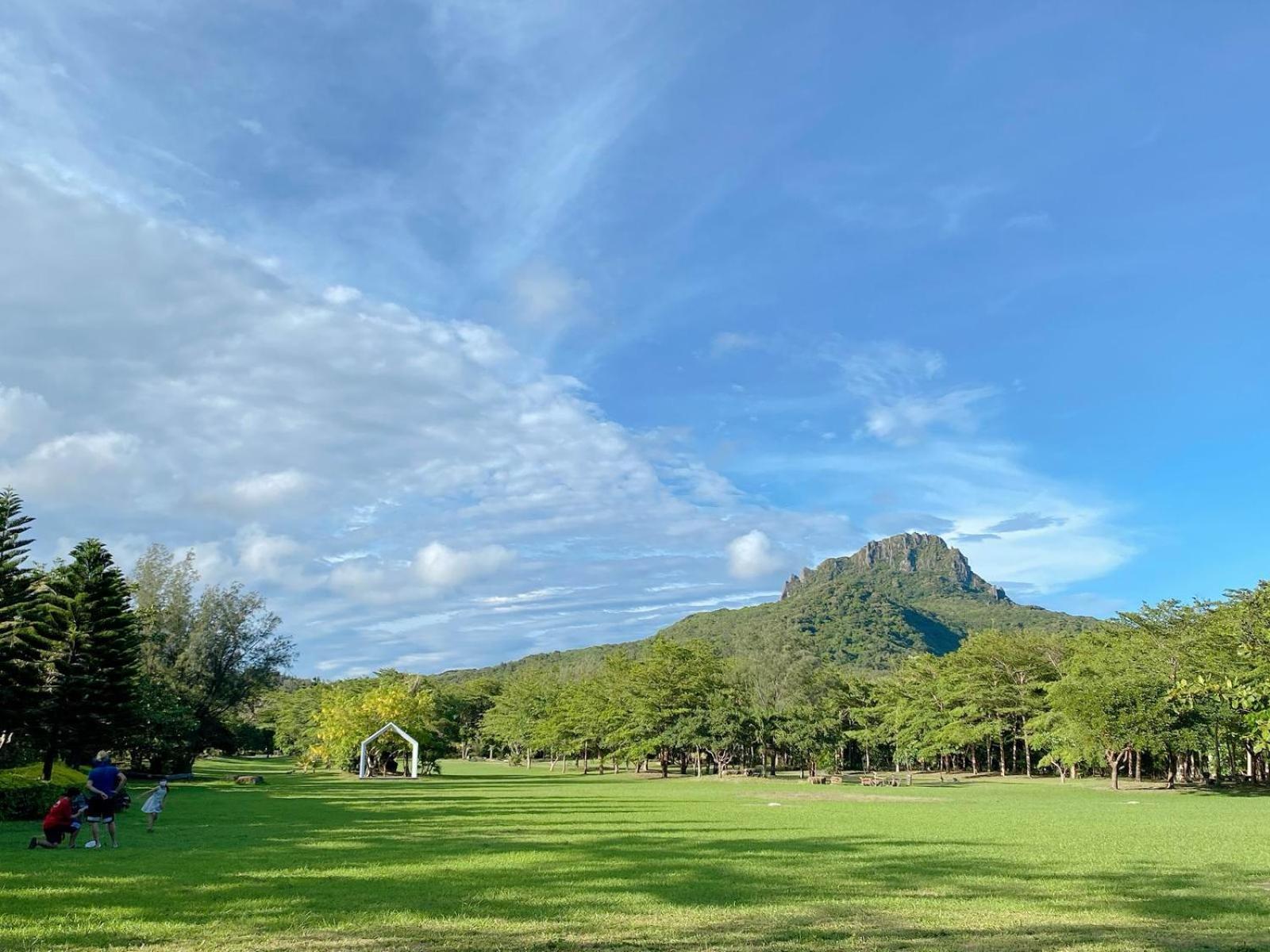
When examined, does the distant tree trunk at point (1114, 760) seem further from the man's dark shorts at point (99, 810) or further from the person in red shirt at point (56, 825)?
the person in red shirt at point (56, 825)

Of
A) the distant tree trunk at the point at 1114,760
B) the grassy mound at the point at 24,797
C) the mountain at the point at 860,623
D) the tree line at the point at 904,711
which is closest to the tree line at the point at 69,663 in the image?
the grassy mound at the point at 24,797

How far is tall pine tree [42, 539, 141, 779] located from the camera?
34969mm

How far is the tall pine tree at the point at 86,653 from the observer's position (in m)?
35.0

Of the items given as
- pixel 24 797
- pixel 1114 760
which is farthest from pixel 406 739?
pixel 1114 760

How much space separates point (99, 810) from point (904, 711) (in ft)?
206

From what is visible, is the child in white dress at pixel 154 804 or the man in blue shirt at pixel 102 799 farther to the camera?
the child in white dress at pixel 154 804

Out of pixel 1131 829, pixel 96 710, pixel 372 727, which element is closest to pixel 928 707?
pixel 372 727

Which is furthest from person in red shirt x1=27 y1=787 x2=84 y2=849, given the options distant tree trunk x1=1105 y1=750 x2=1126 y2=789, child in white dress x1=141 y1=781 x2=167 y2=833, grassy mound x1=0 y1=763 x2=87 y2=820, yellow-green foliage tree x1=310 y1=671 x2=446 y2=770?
distant tree trunk x1=1105 y1=750 x2=1126 y2=789

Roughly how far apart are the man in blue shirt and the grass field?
1.82 ft

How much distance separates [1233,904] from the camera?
424 inches

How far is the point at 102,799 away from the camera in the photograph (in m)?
14.9

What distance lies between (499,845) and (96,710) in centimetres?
2786

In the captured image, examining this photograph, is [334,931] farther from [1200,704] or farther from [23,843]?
[1200,704]

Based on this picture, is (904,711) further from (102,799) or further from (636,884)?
(102,799)
